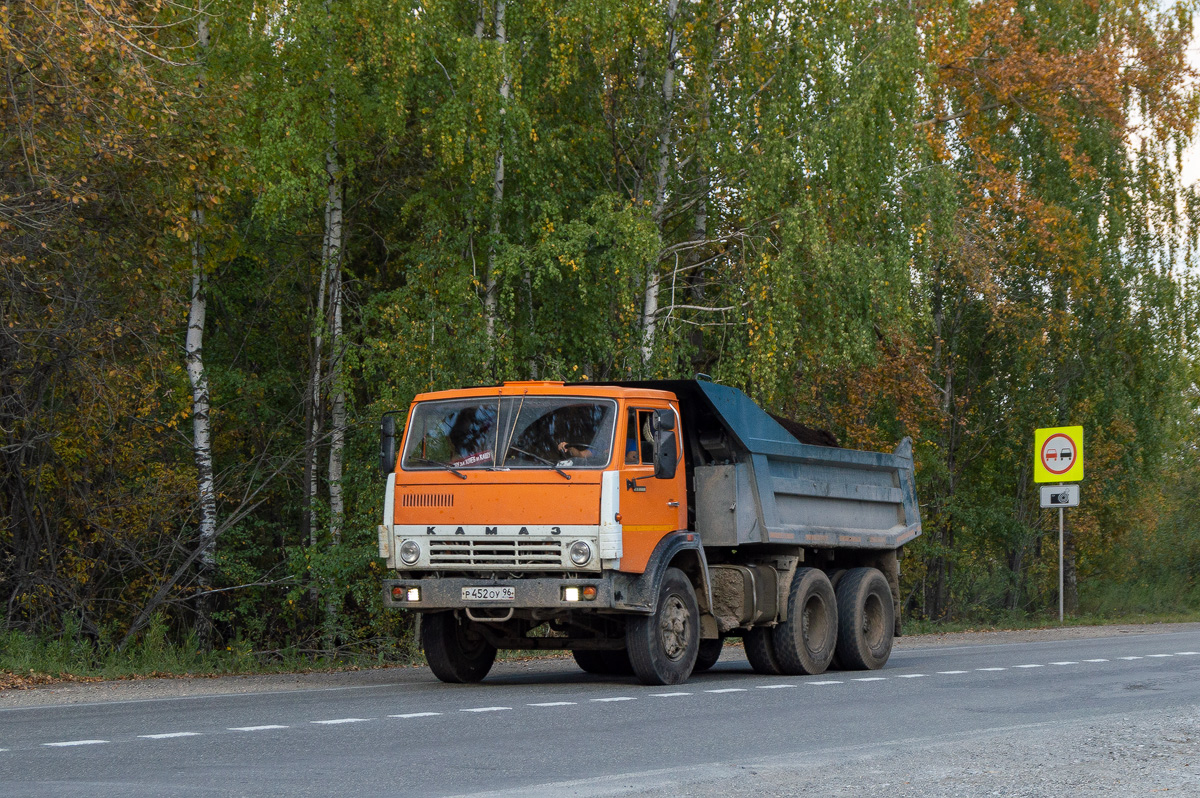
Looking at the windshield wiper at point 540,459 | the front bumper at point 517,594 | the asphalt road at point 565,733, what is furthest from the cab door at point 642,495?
the asphalt road at point 565,733

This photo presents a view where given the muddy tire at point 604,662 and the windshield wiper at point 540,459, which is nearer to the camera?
the windshield wiper at point 540,459

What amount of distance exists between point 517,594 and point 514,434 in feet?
4.85

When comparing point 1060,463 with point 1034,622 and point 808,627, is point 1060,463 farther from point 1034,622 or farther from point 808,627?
point 808,627

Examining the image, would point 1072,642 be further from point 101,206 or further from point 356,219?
point 101,206

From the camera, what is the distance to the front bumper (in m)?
12.6

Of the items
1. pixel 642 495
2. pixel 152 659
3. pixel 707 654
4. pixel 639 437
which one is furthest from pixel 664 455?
pixel 152 659

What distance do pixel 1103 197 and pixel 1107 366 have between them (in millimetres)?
3554

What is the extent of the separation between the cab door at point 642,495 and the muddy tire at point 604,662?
237 cm

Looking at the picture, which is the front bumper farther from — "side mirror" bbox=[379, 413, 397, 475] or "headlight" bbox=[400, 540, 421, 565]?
"side mirror" bbox=[379, 413, 397, 475]

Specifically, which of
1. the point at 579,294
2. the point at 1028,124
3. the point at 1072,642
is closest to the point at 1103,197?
the point at 1028,124

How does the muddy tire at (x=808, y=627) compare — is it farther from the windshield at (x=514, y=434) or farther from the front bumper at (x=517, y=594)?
the windshield at (x=514, y=434)

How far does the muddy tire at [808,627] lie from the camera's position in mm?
15141

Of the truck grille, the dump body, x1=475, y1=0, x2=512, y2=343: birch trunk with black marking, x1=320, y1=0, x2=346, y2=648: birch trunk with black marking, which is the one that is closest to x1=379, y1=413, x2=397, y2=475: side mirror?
the truck grille

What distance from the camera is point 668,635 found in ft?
44.0
